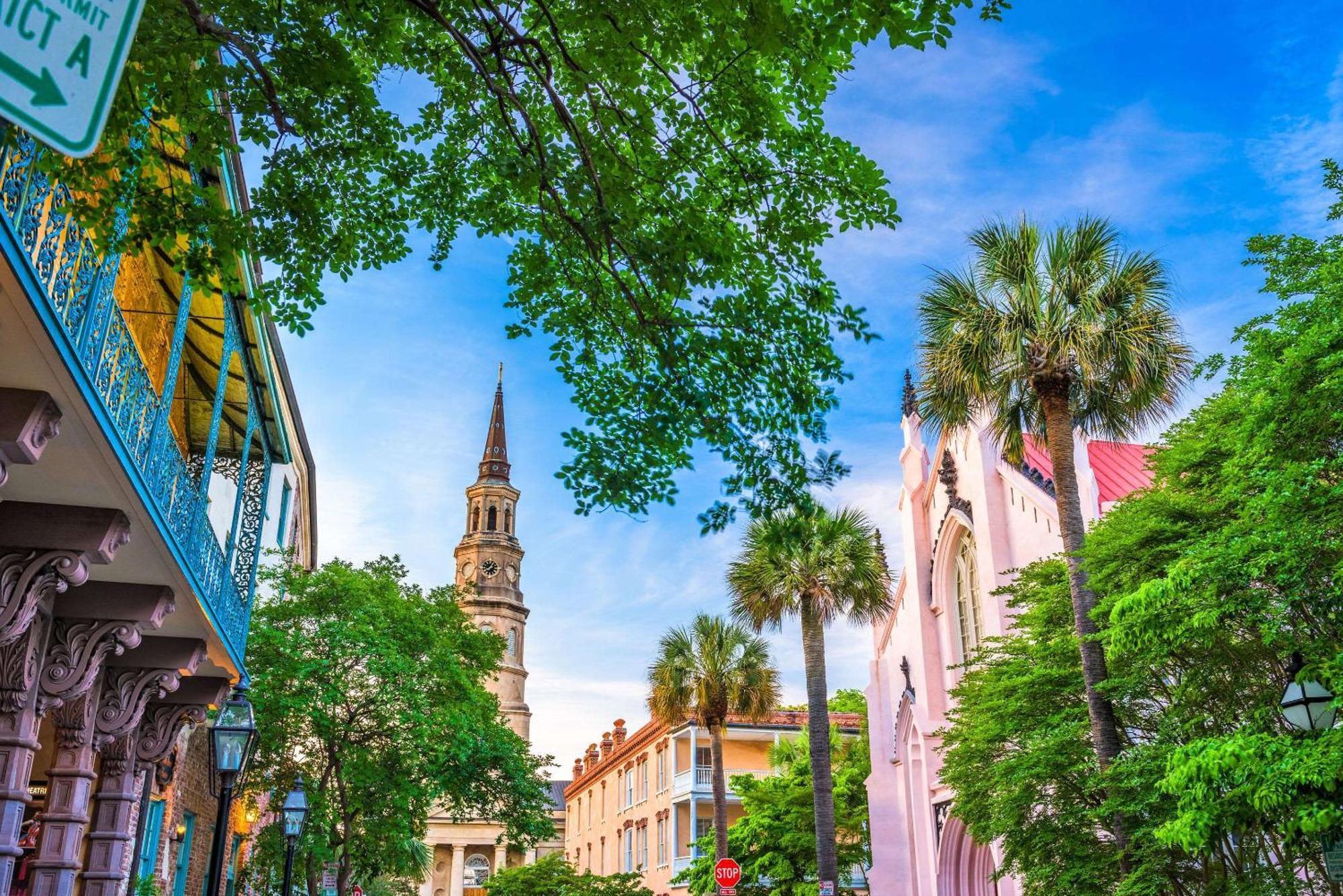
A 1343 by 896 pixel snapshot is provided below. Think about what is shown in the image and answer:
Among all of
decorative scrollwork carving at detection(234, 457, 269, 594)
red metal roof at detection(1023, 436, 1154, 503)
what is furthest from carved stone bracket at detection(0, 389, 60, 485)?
red metal roof at detection(1023, 436, 1154, 503)

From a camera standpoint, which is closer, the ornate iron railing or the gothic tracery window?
the ornate iron railing

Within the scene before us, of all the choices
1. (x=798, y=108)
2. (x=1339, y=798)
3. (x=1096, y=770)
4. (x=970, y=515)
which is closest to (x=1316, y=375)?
(x=1339, y=798)

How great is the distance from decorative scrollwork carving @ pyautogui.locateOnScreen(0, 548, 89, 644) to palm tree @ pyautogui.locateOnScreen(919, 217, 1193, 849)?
1334cm

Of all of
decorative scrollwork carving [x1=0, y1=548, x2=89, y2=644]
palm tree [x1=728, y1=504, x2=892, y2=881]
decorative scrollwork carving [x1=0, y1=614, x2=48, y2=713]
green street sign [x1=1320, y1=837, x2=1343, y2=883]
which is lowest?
green street sign [x1=1320, y1=837, x2=1343, y2=883]

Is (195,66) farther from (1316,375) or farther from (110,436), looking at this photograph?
(1316,375)

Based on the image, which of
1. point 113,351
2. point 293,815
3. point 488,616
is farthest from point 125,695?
point 488,616

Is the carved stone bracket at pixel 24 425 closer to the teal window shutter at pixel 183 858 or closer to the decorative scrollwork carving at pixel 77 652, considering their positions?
the decorative scrollwork carving at pixel 77 652

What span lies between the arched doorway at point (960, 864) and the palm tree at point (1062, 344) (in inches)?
590

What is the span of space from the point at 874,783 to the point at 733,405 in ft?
92.3

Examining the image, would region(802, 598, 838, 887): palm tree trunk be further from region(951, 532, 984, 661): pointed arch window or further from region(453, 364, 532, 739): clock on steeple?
region(453, 364, 532, 739): clock on steeple

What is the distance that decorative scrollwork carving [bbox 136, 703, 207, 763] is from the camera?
42.8 ft

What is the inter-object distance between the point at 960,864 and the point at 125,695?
2437 centimetres

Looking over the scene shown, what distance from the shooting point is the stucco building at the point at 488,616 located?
81.8 metres

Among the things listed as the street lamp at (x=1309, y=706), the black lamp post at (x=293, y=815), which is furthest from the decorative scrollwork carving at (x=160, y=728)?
the street lamp at (x=1309, y=706)
